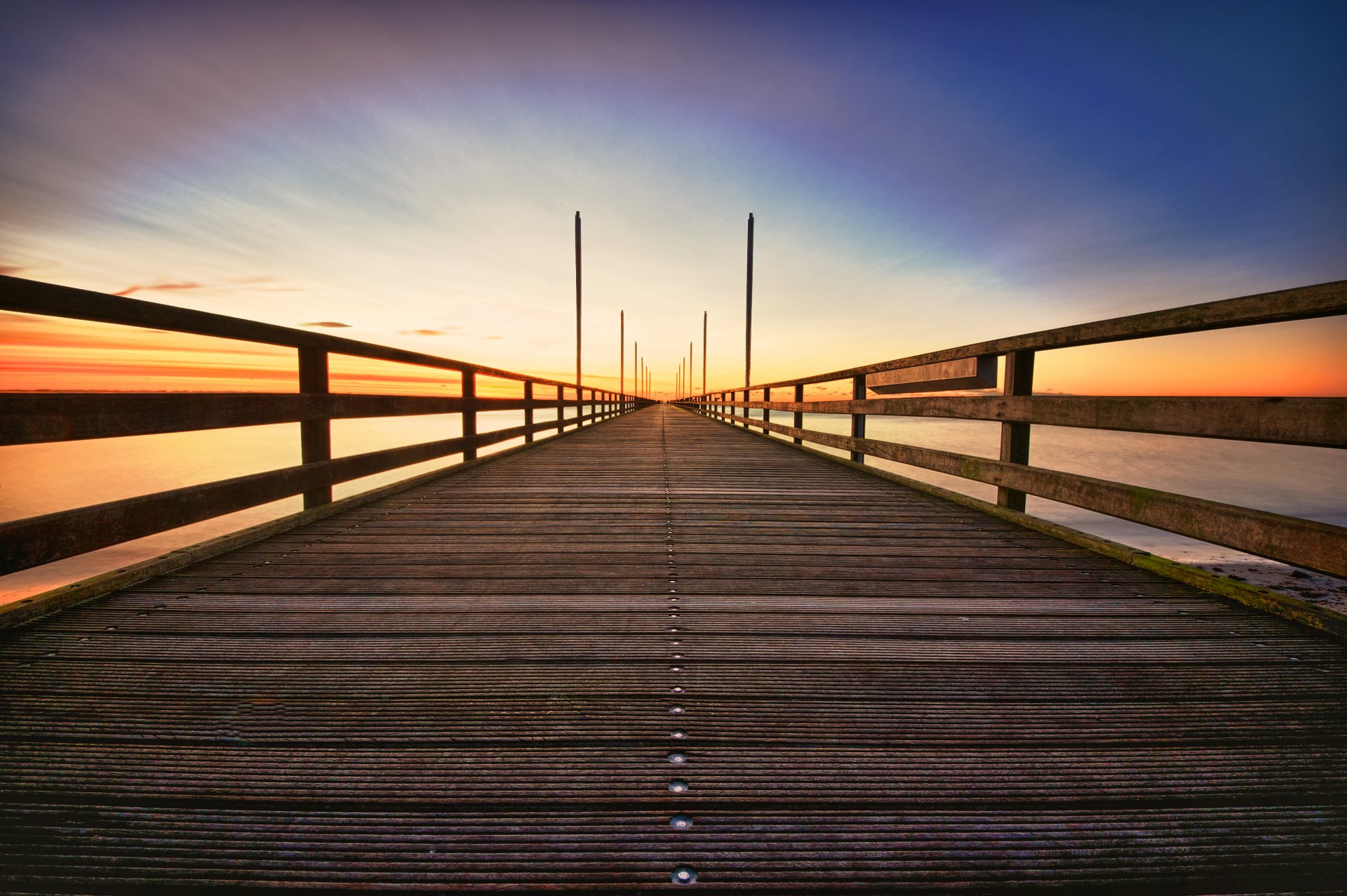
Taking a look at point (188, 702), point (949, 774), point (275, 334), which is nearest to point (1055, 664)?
point (949, 774)

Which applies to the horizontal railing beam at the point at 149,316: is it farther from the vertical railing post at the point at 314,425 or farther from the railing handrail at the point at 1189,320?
the railing handrail at the point at 1189,320

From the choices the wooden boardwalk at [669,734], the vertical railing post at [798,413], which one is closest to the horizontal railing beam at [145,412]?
the wooden boardwalk at [669,734]

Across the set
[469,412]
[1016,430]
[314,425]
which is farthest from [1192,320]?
[469,412]

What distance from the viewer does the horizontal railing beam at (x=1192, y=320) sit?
1.78 meters

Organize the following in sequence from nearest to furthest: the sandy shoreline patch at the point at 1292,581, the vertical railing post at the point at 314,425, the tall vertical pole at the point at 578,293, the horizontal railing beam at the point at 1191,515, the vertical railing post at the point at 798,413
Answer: the horizontal railing beam at the point at 1191,515, the vertical railing post at the point at 314,425, the vertical railing post at the point at 798,413, the sandy shoreline patch at the point at 1292,581, the tall vertical pole at the point at 578,293

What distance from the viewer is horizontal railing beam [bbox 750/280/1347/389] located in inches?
70.1

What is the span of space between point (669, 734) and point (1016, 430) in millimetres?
2956

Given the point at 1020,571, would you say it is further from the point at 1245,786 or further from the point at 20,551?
the point at 20,551

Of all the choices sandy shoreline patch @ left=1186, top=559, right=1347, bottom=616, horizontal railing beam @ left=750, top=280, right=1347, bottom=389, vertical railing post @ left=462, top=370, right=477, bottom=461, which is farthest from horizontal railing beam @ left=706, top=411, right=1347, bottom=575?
sandy shoreline patch @ left=1186, top=559, right=1347, bottom=616

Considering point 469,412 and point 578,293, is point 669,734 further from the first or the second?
point 578,293

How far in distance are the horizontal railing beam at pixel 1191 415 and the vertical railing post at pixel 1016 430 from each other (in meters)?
0.07

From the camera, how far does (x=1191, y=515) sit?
221cm

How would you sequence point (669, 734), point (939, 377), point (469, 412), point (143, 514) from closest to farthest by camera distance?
1. point (669, 734)
2. point (143, 514)
3. point (939, 377)
4. point (469, 412)

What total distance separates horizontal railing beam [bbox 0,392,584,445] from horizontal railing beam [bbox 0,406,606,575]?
0.25 metres
